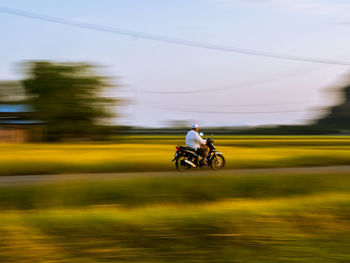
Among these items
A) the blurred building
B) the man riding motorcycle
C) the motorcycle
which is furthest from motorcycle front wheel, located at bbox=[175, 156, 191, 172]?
the blurred building

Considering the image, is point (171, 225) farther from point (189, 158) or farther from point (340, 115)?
point (340, 115)

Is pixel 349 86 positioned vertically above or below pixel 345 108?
above

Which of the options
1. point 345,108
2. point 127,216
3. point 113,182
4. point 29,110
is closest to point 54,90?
point 29,110

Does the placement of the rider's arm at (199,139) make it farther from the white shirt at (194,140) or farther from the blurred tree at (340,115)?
the blurred tree at (340,115)

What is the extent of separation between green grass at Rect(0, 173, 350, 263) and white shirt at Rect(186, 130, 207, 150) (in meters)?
6.56

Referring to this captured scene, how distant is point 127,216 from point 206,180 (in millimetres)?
3837

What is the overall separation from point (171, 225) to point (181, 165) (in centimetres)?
1083

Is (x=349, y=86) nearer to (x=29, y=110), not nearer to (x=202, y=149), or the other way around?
(x=29, y=110)

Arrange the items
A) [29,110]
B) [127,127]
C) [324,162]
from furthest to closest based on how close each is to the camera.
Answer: [127,127] < [29,110] < [324,162]

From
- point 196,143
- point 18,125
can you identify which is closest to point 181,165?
point 196,143

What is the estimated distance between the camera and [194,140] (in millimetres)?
16672

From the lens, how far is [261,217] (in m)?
6.84

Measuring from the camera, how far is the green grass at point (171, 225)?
5.16 metres

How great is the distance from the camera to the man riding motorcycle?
16.4 metres
